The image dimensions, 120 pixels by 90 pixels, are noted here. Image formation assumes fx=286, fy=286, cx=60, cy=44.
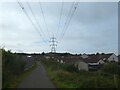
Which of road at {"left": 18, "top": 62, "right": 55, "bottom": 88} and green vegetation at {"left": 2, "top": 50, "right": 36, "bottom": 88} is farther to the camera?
road at {"left": 18, "top": 62, "right": 55, "bottom": 88}

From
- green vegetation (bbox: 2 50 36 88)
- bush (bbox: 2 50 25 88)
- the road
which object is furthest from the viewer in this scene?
the road

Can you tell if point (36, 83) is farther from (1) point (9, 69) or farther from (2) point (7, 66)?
(2) point (7, 66)

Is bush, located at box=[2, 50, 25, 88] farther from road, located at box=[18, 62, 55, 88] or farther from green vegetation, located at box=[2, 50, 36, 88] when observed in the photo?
road, located at box=[18, 62, 55, 88]

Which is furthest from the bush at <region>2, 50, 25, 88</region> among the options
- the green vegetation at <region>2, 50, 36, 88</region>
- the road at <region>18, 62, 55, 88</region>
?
the road at <region>18, 62, 55, 88</region>

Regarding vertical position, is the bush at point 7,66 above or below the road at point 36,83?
above

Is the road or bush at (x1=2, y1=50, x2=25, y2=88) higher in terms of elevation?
bush at (x1=2, y1=50, x2=25, y2=88)

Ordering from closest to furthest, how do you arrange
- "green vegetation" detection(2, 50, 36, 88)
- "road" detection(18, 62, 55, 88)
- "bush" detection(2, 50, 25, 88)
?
1. "bush" detection(2, 50, 25, 88)
2. "green vegetation" detection(2, 50, 36, 88)
3. "road" detection(18, 62, 55, 88)

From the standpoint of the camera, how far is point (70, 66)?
48062mm

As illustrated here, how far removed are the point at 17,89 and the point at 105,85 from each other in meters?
6.44

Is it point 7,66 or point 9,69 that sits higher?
point 7,66

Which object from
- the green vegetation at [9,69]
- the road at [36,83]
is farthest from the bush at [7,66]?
the road at [36,83]

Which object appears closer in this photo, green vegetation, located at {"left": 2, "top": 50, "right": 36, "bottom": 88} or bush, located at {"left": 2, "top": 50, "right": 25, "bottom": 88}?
bush, located at {"left": 2, "top": 50, "right": 25, "bottom": 88}

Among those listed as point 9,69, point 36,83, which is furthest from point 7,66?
point 36,83

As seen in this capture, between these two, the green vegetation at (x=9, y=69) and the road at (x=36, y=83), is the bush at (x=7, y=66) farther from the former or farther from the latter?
the road at (x=36, y=83)
